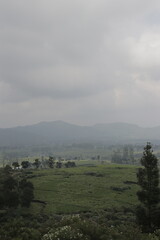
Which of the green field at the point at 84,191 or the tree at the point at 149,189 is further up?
the tree at the point at 149,189

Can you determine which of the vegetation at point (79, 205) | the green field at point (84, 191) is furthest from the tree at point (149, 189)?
the green field at point (84, 191)

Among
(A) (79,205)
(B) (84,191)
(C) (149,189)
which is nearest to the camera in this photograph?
(C) (149,189)

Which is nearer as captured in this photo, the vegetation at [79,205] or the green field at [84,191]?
the vegetation at [79,205]

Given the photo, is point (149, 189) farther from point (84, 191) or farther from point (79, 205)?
point (84, 191)

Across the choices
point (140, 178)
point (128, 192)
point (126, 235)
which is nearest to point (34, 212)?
point (140, 178)

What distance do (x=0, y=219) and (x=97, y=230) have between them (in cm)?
3293

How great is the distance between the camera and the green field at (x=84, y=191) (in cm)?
6976

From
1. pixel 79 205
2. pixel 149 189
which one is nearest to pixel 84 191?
pixel 79 205

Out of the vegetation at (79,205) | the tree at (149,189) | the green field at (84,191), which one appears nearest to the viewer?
the vegetation at (79,205)

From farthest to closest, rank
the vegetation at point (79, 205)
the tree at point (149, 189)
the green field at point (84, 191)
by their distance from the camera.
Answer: the green field at point (84, 191) < the tree at point (149, 189) < the vegetation at point (79, 205)

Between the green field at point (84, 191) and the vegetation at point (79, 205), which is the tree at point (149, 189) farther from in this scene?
the green field at point (84, 191)

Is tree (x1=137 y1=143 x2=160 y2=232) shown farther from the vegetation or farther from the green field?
the green field

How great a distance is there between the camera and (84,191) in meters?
87.5

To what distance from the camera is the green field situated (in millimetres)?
69762
